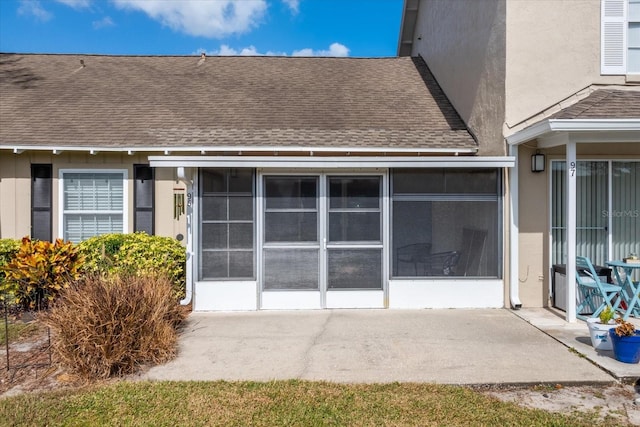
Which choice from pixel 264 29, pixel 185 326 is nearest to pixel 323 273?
pixel 185 326

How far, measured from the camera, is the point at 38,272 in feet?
23.4

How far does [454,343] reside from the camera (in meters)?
5.72

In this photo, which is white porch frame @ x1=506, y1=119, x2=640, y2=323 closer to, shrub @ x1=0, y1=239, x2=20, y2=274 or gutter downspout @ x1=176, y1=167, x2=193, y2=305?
gutter downspout @ x1=176, y1=167, x2=193, y2=305

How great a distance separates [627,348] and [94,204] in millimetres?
9128

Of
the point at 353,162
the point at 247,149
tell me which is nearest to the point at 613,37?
the point at 353,162

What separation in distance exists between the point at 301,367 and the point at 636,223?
659 cm

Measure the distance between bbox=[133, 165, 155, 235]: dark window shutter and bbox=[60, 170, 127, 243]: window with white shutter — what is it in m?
0.23

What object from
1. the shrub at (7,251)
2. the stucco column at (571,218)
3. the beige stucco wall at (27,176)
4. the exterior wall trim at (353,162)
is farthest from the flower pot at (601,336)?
the shrub at (7,251)

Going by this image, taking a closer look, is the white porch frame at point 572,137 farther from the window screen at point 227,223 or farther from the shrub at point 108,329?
the shrub at point 108,329

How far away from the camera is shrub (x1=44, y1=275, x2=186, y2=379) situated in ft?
15.4

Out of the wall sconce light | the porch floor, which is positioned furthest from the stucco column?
the wall sconce light

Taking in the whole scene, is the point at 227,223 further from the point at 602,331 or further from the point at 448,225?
the point at 602,331

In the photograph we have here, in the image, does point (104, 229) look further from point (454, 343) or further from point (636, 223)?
point (636, 223)

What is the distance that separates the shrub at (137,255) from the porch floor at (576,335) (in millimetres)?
5836
